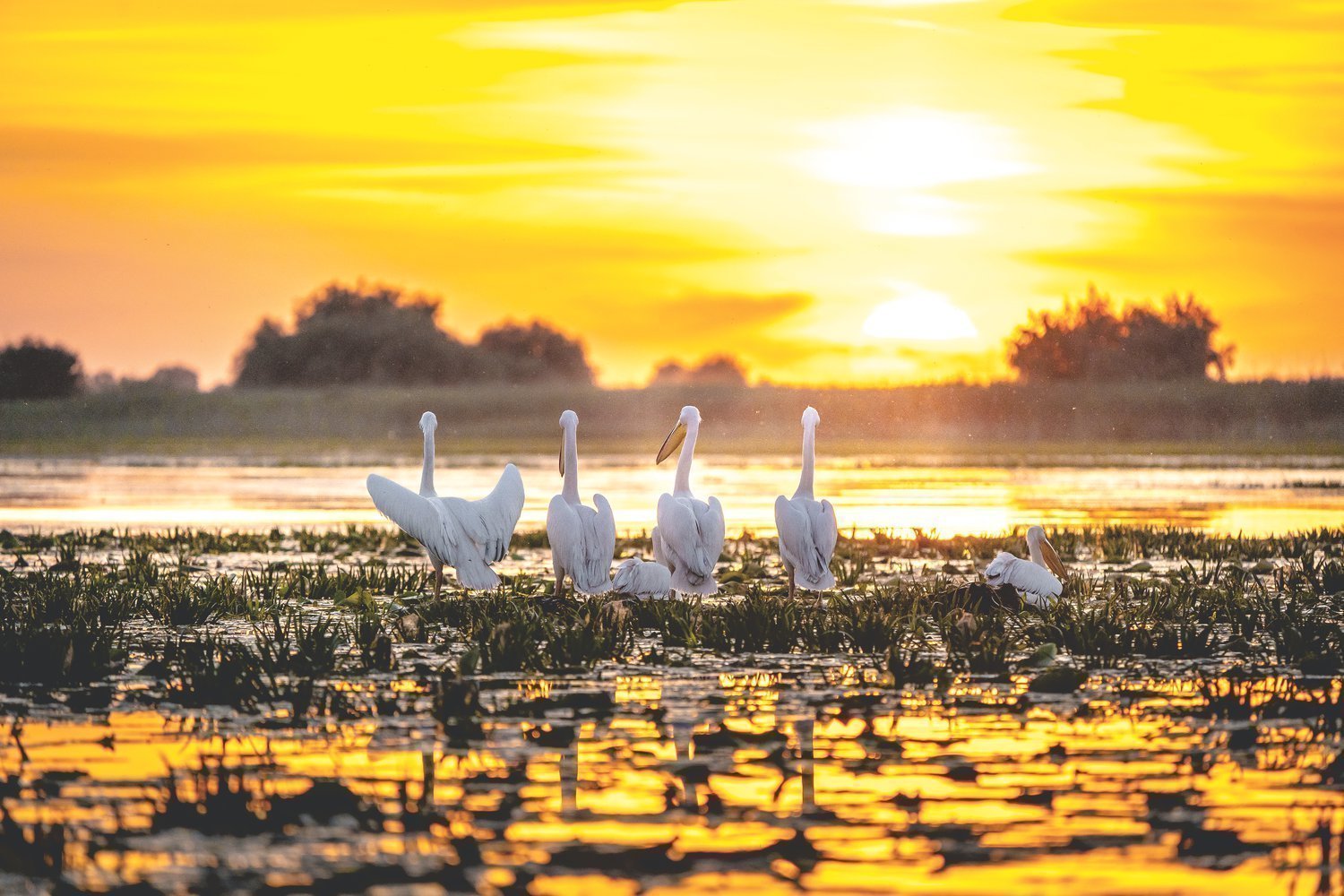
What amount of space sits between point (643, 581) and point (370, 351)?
8893cm

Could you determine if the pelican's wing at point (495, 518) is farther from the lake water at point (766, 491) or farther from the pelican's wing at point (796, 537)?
the lake water at point (766, 491)

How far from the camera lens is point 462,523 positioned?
480 inches

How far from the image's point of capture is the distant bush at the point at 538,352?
108500 mm

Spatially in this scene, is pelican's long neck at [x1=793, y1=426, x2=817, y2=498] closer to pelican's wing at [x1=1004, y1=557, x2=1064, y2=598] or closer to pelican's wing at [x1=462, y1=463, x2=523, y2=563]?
pelican's wing at [x1=1004, y1=557, x2=1064, y2=598]

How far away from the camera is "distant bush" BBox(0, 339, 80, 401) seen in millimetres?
81500

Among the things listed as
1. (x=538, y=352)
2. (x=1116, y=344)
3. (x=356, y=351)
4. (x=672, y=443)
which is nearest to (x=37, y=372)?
(x=356, y=351)

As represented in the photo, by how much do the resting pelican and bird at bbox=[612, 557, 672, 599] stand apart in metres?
0.84

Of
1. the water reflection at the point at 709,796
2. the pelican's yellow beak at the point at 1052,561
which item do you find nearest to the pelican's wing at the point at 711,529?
the pelican's yellow beak at the point at 1052,561

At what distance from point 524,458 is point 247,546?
29619mm

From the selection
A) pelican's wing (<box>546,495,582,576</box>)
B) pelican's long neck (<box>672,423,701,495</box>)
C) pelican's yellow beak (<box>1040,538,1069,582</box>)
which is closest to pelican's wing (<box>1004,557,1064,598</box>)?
pelican's yellow beak (<box>1040,538,1069,582</box>)

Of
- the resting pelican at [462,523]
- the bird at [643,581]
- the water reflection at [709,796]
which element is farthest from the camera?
the resting pelican at [462,523]

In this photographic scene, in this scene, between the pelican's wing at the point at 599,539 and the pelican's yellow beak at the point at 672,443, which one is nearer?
the pelican's wing at the point at 599,539

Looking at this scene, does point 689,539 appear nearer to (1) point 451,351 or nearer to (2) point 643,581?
(2) point 643,581

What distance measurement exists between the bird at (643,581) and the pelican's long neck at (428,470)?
5.46 ft
